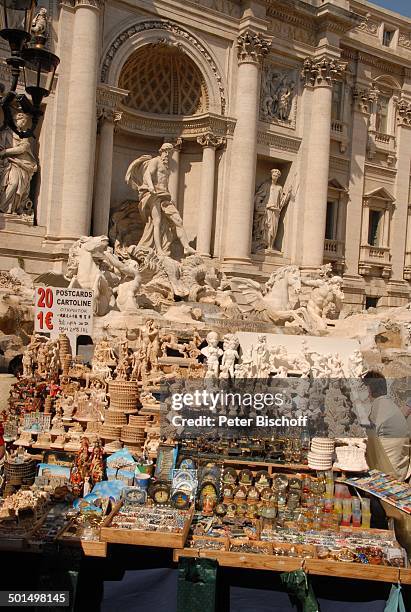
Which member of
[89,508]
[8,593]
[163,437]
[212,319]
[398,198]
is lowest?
[8,593]

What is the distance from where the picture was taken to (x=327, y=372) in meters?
11.9

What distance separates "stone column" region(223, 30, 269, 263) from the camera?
65.7 feet

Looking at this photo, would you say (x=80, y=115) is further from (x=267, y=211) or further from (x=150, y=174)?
(x=267, y=211)

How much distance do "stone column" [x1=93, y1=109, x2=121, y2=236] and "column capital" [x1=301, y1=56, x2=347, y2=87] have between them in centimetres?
738

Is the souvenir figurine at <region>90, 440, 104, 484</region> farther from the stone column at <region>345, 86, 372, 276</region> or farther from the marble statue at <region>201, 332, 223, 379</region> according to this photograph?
the stone column at <region>345, 86, 372, 276</region>

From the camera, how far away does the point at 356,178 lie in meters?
24.2

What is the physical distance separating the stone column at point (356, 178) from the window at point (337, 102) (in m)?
0.61

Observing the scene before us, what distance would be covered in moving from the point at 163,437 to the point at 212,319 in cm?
760

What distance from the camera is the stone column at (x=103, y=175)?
18078mm

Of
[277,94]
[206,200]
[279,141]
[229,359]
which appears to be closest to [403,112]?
[277,94]

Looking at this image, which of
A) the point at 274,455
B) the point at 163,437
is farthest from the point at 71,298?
the point at 274,455

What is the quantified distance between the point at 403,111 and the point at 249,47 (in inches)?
331

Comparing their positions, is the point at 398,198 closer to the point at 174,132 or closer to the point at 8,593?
the point at 174,132

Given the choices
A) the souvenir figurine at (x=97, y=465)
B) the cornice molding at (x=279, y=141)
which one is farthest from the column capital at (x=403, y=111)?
the souvenir figurine at (x=97, y=465)
